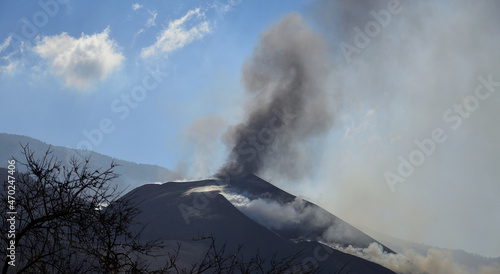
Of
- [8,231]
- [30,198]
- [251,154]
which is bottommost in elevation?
[8,231]

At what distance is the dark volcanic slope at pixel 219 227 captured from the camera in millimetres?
72250

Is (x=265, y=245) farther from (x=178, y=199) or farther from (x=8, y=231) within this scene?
(x=8, y=231)

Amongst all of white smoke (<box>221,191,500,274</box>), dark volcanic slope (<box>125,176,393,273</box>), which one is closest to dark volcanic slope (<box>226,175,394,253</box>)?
white smoke (<box>221,191,500,274</box>)

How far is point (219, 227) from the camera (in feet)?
257

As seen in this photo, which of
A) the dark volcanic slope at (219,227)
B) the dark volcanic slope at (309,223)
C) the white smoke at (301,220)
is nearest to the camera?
the dark volcanic slope at (219,227)

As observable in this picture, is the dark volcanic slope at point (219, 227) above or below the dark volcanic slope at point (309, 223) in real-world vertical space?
below

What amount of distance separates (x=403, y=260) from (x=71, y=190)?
9265 cm

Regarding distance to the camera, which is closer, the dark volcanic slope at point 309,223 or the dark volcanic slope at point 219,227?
the dark volcanic slope at point 219,227

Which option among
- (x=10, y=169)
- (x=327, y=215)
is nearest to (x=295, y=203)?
(x=327, y=215)

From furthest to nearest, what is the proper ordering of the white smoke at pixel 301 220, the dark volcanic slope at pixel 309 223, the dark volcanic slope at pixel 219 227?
the dark volcanic slope at pixel 309 223
the white smoke at pixel 301 220
the dark volcanic slope at pixel 219 227

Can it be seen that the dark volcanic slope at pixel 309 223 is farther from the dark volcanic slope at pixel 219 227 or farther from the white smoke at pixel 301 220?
the dark volcanic slope at pixel 219 227

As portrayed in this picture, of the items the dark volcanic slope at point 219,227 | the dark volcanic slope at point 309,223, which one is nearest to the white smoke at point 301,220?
the dark volcanic slope at point 309,223

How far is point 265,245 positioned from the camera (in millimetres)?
74062

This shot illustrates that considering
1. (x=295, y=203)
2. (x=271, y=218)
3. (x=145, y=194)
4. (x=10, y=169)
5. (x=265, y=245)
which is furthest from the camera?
(x=145, y=194)
